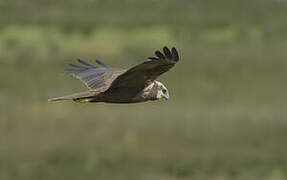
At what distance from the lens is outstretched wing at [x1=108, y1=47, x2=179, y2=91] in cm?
729

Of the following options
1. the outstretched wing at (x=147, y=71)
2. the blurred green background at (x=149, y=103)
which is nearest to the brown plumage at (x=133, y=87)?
the outstretched wing at (x=147, y=71)

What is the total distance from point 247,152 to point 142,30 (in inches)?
311

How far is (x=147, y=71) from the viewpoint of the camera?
25.3ft

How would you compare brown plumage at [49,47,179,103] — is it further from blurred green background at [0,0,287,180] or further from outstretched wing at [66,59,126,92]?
blurred green background at [0,0,287,180]

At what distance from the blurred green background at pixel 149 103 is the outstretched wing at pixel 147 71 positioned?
247 inches

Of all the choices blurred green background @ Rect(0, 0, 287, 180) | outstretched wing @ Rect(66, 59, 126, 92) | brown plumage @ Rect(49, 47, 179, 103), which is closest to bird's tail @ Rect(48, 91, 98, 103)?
brown plumage @ Rect(49, 47, 179, 103)

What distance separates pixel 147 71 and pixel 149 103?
963 cm

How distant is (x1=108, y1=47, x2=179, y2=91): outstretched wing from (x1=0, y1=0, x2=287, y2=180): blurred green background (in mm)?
6272

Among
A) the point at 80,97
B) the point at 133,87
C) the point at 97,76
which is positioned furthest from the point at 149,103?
the point at 80,97

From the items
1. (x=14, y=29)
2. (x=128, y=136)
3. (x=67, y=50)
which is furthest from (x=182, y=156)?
(x=14, y=29)

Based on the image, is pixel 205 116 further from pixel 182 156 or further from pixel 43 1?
pixel 43 1

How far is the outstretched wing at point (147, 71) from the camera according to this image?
729 cm

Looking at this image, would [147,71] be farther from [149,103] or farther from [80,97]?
[149,103]

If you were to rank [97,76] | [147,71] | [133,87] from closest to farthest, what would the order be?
[147,71], [133,87], [97,76]
